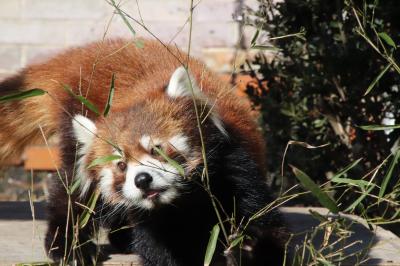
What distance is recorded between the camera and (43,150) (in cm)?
643

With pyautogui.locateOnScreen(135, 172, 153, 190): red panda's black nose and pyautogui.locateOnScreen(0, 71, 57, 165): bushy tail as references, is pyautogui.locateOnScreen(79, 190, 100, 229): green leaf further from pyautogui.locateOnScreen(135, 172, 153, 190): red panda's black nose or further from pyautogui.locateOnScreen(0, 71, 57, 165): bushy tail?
pyautogui.locateOnScreen(0, 71, 57, 165): bushy tail

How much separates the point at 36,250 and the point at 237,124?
1040 millimetres

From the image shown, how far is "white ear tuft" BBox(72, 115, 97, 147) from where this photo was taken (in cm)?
372

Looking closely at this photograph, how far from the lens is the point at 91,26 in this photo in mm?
6445

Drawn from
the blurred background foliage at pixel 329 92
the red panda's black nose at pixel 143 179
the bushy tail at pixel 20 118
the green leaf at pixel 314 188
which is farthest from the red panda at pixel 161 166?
the blurred background foliage at pixel 329 92

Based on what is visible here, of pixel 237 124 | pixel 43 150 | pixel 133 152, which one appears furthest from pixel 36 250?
pixel 43 150

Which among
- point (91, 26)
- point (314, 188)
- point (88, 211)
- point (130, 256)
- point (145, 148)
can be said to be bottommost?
point (130, 256)

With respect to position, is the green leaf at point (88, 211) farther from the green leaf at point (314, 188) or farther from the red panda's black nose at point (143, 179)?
the green leaf at point (314, 188)

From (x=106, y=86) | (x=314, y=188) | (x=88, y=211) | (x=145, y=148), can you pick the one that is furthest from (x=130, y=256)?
(x=314, y=188)

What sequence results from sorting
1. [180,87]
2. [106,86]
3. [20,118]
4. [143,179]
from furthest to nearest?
[20,118], [106,86], [180,87], [143,179]

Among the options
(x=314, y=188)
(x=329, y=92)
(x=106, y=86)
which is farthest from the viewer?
(x=329, y=92)

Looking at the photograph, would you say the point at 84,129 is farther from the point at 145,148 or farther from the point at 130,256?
the point at 130,256

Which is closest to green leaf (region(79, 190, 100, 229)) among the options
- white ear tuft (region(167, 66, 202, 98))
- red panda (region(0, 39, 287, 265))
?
red panda (region(0, 39, 287, 265))

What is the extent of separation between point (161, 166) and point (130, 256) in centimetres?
72
